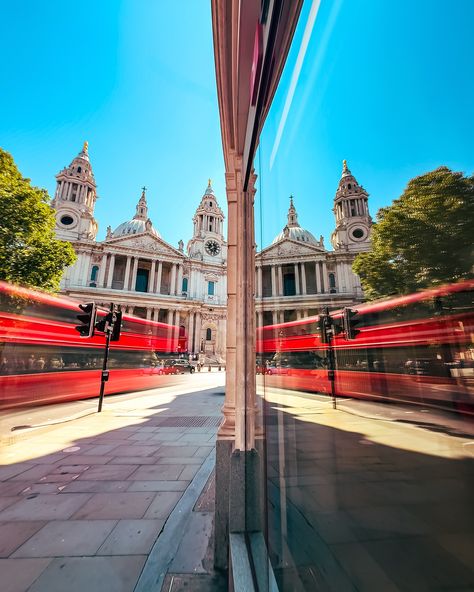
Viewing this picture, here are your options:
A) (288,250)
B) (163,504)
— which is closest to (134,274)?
(163,504)

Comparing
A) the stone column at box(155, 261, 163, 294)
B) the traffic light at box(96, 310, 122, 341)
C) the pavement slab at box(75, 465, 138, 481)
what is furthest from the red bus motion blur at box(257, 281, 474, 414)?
the stone column at box(155, 261, 163, 294)

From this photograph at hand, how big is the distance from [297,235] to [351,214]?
2.82 feet

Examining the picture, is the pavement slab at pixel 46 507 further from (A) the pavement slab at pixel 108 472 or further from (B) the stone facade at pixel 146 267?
(B) the stone facade at pixel 146 267

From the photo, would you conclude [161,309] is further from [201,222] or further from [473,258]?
[473,258]

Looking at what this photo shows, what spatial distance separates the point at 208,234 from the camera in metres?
47.2

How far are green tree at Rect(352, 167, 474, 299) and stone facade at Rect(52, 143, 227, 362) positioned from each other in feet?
120

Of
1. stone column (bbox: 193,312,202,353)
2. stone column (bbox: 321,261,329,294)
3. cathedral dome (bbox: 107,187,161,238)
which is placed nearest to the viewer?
stone column (bbox: 321,261,329,294)

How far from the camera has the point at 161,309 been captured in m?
38.9

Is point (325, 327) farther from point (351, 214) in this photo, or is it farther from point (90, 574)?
point (90, 574)

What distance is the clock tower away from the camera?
46000 millimetres

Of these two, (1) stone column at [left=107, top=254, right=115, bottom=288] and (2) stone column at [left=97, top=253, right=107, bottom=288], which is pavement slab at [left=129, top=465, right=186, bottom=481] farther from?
(2) stone column at [left=97, top=253, right=107, bottom=288]

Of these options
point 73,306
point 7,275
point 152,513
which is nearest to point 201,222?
point 7,275

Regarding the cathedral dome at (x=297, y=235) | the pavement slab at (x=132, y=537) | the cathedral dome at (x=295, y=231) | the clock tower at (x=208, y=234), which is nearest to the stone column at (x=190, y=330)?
the clock tower at (x=208, y=234)

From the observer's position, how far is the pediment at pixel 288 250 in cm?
142
